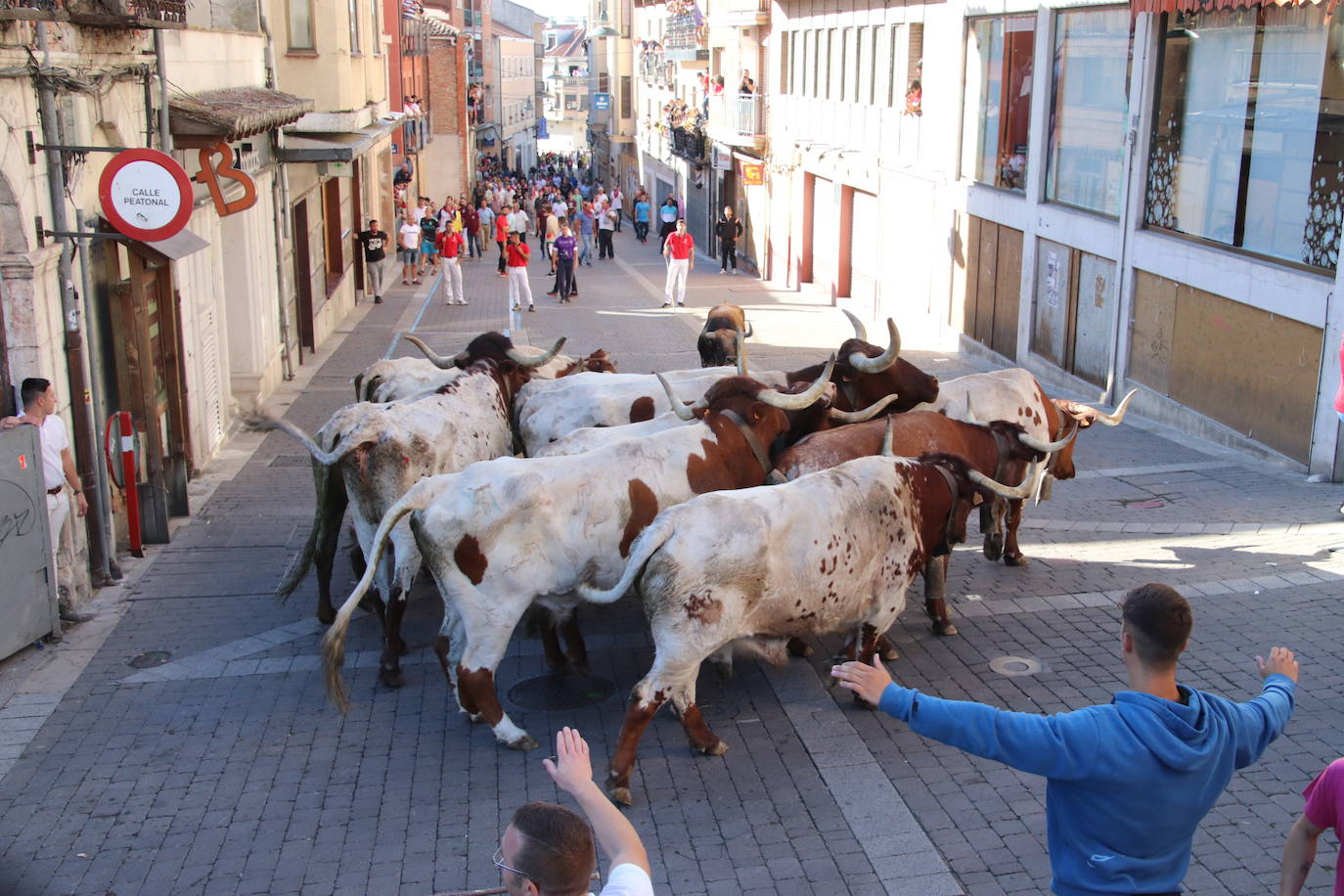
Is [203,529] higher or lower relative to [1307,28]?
lower

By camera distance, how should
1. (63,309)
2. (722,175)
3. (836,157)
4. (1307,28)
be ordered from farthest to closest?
(722,175), (836,157), (1307,28), (63,309)

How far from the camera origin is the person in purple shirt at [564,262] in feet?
85.3

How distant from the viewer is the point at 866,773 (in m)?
6.53

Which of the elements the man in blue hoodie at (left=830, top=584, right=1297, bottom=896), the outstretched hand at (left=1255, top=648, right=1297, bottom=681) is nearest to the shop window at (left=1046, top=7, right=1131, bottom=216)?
the outstretched hand at (left=1255, top=648, right=1297, bottom=681)

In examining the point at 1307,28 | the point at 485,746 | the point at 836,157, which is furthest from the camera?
the point at 836,157

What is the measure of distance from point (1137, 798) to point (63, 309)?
809 cm

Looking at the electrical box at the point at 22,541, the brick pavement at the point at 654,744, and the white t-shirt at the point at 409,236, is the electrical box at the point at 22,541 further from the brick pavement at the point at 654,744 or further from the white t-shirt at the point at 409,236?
the white t-shirt at the point at 409,236

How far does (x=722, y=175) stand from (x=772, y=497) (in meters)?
32.8

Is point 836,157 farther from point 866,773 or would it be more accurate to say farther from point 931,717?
point 931,717

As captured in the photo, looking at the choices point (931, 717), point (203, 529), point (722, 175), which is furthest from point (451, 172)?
point (931, 717)

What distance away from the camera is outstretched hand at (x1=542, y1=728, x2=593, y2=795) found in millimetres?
3543

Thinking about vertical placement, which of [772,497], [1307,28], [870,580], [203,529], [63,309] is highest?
[1307,28]

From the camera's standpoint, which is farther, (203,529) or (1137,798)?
(203,529)

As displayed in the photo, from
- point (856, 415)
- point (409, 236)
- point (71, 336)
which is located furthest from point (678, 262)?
point (71, 336)
